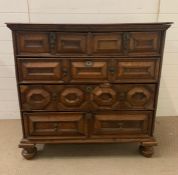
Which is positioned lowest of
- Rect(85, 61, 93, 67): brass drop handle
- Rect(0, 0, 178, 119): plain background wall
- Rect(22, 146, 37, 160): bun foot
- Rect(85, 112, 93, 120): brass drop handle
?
Rect(22, 146, 37, 160): bun foot

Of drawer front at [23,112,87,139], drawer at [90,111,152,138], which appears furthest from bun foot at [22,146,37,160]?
drawer at [90,111,152,138]

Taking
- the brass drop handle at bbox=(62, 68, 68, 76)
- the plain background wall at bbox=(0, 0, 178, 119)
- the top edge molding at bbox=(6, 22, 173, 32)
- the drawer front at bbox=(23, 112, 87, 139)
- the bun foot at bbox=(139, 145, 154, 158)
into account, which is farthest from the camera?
the plain background wall at bbox=(0, 0, 178, 119)

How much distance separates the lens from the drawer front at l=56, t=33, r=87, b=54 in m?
1.46

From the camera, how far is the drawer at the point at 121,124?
5.37 feet

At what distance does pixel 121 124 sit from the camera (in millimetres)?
1658

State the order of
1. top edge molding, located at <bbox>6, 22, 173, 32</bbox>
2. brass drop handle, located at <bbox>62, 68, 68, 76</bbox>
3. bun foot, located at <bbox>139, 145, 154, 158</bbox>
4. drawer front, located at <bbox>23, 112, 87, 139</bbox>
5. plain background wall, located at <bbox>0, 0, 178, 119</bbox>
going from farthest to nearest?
plain background wall, located at <bbox>0, 0, 178, 119</bbox>
bun foot, located at <bbox>139, 145, 154, 158</bbox>
drawer front, located at <bbox>23, 112, 87, 139</bbox>
brass drop handle, located at <bbox>62, 68, 68, 76</bbox>
top edge molding, located at <bbox>6, 22, 173, 32</bbox>

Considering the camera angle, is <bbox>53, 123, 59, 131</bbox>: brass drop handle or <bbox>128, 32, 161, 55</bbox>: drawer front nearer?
<bbox>128, 32, 161, 55</bbox>: drawer front

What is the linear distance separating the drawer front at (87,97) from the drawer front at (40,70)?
0.05 m

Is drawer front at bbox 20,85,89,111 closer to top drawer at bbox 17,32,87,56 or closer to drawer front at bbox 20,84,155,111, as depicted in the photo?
drawer front at bbox 20,84,155,111

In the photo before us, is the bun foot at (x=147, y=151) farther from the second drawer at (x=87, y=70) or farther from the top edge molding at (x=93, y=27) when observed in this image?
the top edge molding at (x=93, y=27)

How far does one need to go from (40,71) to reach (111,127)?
0.65 m

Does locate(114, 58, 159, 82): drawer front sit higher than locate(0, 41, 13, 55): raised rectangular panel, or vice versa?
locate(0, 41, 13, 55): raised rectangular panel
